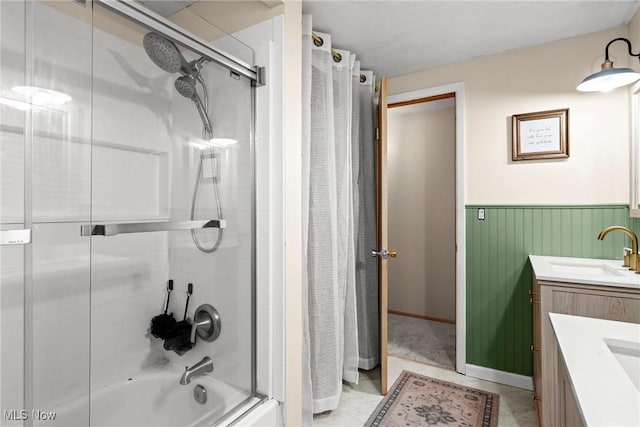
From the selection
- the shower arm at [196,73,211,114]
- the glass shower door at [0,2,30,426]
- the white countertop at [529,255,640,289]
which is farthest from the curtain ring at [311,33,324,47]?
the white countertop at [529,255,640,289]

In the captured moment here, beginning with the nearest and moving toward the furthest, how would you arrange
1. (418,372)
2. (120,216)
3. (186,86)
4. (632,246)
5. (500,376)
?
(120,216) → (186,86) → (632,246) → (500,376) → (418,372)

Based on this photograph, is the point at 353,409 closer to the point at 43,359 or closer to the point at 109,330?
the point at 109,330

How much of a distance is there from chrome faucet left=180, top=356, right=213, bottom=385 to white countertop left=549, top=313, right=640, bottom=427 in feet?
4.60

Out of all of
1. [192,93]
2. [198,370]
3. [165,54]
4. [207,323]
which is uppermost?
[165,54]

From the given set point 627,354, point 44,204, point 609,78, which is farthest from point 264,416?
point 609,78

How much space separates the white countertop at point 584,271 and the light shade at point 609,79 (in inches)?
43.0

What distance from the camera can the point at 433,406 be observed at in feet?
7.15

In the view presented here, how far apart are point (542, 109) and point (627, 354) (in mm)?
2022

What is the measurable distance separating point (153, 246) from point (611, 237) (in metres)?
2.75

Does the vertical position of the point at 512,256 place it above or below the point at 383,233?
below

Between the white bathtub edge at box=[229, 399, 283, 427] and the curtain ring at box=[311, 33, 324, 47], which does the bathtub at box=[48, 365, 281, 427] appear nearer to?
the white bathtub edge at box=[229, 399, 283, 427]

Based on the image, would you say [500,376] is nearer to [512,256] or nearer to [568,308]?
[512,256]

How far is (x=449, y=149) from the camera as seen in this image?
3781mm

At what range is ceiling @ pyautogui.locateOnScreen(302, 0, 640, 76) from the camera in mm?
1964
